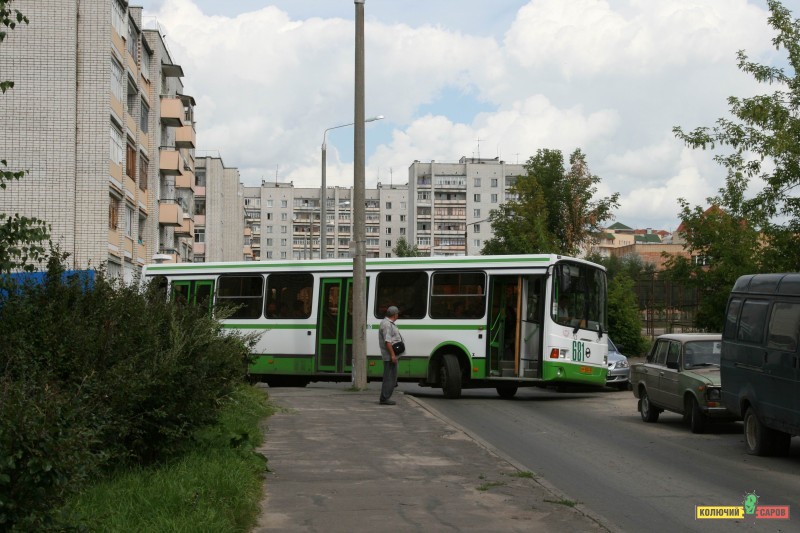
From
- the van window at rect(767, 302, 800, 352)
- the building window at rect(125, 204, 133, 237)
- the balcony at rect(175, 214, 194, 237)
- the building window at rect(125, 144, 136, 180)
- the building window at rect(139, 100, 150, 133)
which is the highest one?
the building window at rect(139, 100, 150, 133)

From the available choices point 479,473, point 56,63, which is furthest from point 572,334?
point 56,63

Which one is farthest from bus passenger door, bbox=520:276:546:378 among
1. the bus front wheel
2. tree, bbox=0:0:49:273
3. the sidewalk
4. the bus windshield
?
tree, bbox=0:0:49:273

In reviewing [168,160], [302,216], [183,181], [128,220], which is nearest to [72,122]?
[128,220]

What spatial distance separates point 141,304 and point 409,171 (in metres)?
163

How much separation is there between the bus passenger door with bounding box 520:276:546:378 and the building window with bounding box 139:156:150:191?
3351 centimetres

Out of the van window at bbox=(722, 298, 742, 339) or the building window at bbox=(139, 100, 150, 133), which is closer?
the van window at bbox=(722, 298, 742, 339)

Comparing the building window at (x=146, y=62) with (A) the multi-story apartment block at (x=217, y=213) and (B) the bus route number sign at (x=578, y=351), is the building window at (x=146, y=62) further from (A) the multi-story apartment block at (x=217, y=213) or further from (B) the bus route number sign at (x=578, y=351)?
(A) the multi-story apartment block at (x=217, y=213)

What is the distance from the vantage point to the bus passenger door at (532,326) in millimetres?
21447

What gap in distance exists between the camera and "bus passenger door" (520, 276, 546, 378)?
21.4m

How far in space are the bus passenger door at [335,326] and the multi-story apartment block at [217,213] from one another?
77547 millimetres

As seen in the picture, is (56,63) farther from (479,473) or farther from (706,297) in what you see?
(479,473)

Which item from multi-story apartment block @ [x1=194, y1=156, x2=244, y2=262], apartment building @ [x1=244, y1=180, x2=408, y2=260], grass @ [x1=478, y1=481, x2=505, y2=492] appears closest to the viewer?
grass @ [x1=478, y1=481, x2=505, y2=492]

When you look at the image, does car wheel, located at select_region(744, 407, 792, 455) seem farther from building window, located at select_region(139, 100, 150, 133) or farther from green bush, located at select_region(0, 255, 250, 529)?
building window, located at select_region(139, 100, 150, 133)

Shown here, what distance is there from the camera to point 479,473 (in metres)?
10.4
